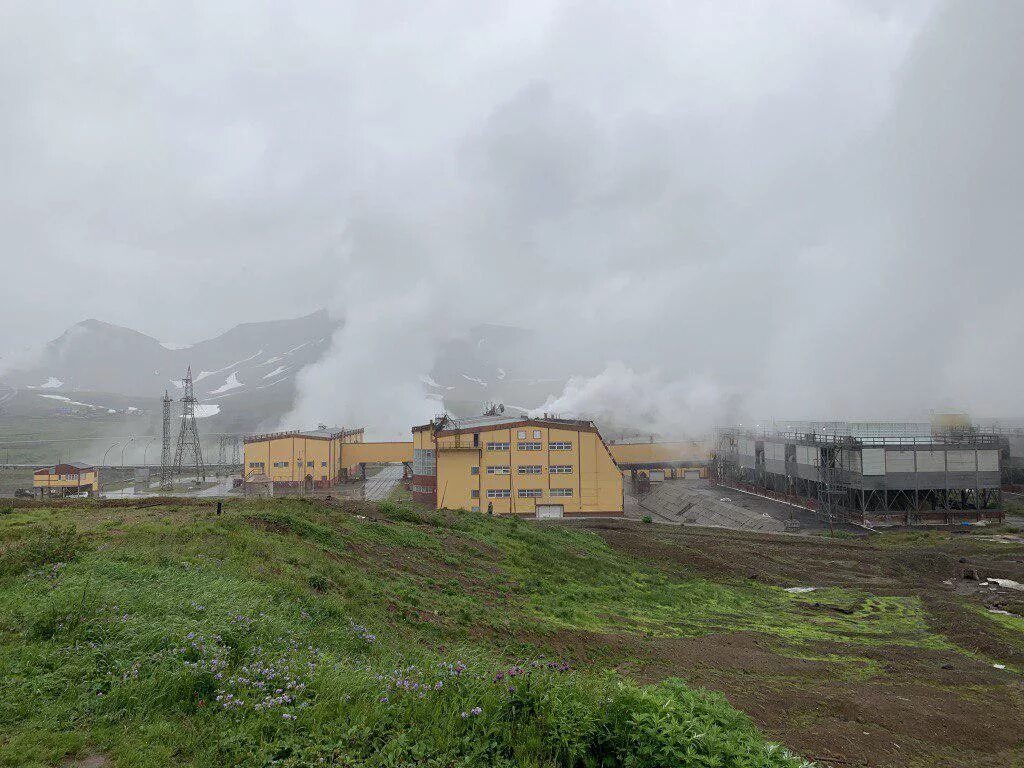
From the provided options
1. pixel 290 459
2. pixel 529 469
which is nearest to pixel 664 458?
pixel 529 469

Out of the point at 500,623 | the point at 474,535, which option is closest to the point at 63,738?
the point at 500,623

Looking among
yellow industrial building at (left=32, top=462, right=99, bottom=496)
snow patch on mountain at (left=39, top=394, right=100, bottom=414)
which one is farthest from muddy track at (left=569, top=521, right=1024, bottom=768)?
snow patch on mountain at (left=39, top=394, right=100, bottom=414)

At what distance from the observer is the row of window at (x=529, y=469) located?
158 feet

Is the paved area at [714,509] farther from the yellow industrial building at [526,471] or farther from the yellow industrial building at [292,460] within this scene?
the yellow industrial building at [292,460]

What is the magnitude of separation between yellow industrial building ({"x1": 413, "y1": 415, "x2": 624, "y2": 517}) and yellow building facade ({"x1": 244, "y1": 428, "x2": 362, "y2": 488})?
22.5 meters

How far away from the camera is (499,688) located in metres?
6.49

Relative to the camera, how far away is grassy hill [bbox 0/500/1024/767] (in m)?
5.58

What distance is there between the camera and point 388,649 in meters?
9.73

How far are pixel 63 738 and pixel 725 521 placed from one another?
53.8 meters

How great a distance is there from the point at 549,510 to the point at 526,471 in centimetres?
412

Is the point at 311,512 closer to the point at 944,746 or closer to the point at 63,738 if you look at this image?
the point at 63,738

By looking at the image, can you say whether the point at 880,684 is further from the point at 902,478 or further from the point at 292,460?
the point at 292,460

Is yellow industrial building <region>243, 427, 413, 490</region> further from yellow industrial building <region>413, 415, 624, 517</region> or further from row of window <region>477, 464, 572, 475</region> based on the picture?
row of window <region>477, 464, 572, 475</region>

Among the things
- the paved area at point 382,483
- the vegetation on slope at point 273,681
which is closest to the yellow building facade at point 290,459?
the paved area at point 382,483
